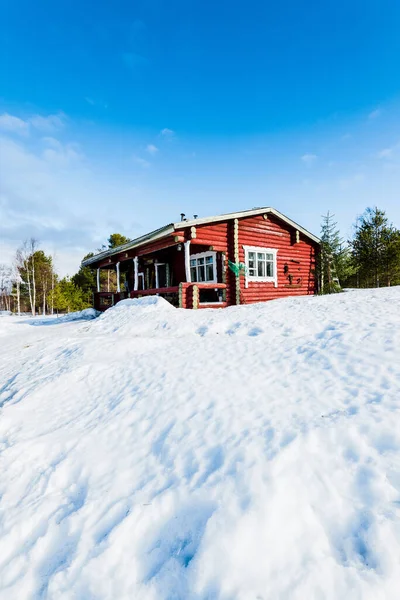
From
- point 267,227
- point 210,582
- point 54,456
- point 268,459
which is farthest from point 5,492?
point 267,227

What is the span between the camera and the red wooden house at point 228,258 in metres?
12.4

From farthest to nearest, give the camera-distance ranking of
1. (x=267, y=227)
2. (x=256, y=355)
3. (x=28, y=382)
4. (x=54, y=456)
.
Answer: (x=267, y=227) < (x=28, y=382) < (x=256, y=355) < (x=54, y=456)

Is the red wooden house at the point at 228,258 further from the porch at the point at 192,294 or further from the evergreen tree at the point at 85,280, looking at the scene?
the evergreen tree at the point at 85,280

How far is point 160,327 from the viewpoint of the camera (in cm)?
895

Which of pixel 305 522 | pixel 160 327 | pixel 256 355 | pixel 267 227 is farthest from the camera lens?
pixel 267 227

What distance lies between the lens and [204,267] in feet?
50.0

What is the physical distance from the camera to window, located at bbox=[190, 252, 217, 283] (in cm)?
1470

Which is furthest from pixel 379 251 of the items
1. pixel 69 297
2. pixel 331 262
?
pixel 69 297

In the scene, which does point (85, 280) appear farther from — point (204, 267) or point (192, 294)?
point (192, 294)

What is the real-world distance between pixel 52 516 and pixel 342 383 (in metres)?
3.60

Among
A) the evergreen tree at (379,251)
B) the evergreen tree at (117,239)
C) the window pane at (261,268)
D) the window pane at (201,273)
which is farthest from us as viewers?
the evergreen tree at (117,239)

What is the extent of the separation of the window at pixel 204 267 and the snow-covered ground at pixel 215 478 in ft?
31.1

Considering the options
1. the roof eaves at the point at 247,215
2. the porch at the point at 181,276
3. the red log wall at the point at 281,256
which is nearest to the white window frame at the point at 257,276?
the red log wall at the point at 281,256

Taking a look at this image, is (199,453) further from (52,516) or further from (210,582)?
(52,516)
